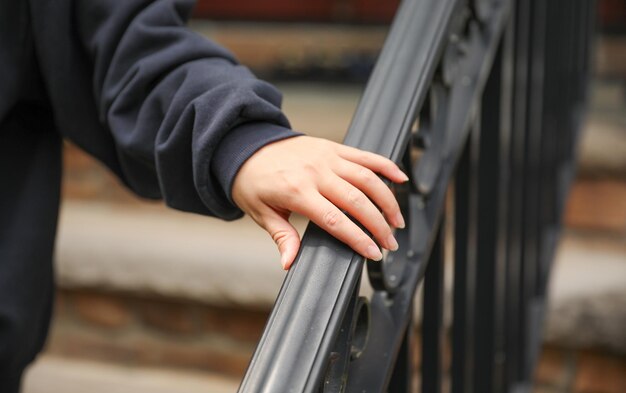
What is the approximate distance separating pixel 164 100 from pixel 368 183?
21 centimetres

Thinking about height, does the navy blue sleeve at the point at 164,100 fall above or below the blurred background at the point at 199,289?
above

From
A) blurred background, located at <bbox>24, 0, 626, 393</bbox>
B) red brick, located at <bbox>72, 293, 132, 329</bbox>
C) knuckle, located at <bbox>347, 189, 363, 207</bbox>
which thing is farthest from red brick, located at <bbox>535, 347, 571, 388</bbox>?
knuckle, located at <bbox>347, 189, 363, 207</bbox>

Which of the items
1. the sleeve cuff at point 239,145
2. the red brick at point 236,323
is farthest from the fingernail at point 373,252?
the red brick at point 236,323

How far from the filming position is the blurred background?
1.26 metres

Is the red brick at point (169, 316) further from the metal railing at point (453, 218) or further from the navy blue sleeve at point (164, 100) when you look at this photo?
the navy blue sleeve at point (164, 100)

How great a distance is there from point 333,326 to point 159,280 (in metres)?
0.90

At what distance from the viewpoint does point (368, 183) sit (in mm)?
589

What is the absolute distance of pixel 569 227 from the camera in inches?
58.2

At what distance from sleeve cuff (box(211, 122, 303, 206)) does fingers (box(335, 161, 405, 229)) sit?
6 centimetres

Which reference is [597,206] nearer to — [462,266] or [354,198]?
[462,266]

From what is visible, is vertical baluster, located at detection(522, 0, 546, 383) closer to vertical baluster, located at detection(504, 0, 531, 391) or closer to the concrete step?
vertical baluster, located at detection(504, 0, 531, 391)

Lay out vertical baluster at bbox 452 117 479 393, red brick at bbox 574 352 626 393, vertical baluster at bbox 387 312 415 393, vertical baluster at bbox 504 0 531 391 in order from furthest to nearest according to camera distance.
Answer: red brick at bbox 574 352 626 393
vertical baluster at bbox 504 0 531 391
vertical baluster at bbox 452 117 479 393
vertical baluster at bbox 387 312 415 393

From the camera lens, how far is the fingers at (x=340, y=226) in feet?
1.85

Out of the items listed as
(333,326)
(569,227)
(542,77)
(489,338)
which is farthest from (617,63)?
(333,326)
